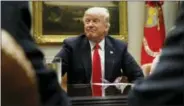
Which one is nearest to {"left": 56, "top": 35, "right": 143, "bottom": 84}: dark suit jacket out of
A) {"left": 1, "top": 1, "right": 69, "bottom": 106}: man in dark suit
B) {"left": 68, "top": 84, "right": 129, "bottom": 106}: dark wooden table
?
{"left": 68, "top": 84, "right": 129, "bottom": 106}: dark wooden table

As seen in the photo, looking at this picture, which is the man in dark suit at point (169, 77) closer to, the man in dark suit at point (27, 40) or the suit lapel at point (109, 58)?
the man in dark suit at point (27, 40)

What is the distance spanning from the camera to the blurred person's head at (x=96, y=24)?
2027 mm

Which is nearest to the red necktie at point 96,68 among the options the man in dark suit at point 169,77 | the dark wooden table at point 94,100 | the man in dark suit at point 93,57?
the man in dark suit at point 93,57

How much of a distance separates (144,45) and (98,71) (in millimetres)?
1252

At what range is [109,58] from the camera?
186 cm

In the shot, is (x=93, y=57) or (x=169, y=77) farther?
(x=93, y=57)

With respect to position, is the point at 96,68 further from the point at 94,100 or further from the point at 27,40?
the point at 27,40

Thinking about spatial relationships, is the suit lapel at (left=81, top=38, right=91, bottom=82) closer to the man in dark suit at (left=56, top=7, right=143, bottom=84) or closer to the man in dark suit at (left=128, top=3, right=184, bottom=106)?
the man in dark suit at (left=56, top=7, right=143, bottom=84)

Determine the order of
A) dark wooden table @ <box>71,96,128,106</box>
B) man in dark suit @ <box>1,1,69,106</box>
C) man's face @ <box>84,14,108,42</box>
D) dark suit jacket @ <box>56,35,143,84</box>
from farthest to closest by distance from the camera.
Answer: man's face @ <box>84,14,108,42</box>, dark suit jacket @ <box>56,35,143,84</box>, dark wooden table @ <box>71,96,128,106</box>, man in dark suit @ <box>1,1,69,106</box>

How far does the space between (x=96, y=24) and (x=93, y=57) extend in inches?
10.8

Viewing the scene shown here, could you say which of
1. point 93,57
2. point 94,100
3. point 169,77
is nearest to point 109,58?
point 93,57

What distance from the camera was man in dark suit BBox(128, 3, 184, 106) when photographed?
318 mm

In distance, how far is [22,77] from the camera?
30 centimetres

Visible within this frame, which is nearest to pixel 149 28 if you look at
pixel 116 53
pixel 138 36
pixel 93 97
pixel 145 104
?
pixel 138 36
